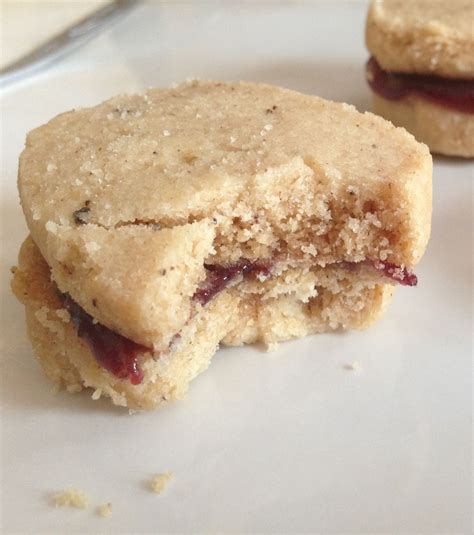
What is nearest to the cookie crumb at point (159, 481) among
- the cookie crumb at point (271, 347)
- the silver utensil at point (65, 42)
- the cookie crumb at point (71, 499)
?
the cookie crumb at point (71, 499)

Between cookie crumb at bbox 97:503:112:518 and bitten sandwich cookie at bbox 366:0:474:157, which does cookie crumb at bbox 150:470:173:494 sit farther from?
bitten sandwich cookie at bbox 366:0:474:157

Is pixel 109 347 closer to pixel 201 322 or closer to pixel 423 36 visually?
pixel 201 322

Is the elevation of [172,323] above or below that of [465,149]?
above

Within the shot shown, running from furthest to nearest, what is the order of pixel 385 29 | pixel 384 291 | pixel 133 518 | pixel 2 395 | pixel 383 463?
pixel 385 29 < pixel 384 291 < pixel 2 395 < pixel 383 463 < pixel 133 518

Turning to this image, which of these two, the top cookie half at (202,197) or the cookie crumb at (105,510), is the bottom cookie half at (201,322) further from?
the cookie crumb at (105,510)

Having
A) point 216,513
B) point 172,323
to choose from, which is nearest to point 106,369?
point 172,323

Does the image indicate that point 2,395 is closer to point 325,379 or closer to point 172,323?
point 172,323

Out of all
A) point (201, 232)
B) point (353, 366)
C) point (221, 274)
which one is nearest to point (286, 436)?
point (353, 366)

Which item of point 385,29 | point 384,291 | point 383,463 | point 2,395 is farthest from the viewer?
point 385,29
